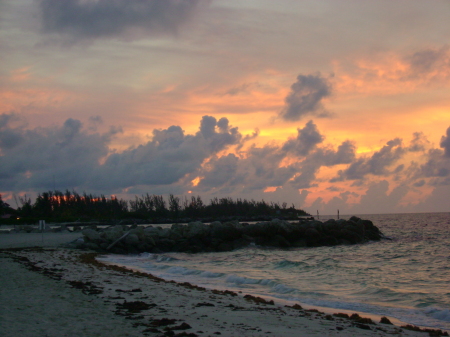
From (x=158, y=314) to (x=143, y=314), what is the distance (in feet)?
0.98

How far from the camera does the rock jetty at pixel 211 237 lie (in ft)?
91.9

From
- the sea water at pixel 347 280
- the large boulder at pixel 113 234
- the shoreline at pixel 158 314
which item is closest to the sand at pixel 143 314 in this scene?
the shoreline at pixel 158 314

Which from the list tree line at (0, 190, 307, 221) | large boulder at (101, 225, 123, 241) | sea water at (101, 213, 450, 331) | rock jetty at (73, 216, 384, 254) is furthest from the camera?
tree line at (0, 190, 307, 221)

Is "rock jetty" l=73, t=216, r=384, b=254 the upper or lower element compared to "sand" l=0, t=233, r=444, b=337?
lower

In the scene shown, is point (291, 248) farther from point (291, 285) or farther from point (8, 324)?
point (8, 324)

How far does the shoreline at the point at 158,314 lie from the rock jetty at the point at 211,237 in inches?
634

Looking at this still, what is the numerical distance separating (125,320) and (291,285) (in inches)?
323

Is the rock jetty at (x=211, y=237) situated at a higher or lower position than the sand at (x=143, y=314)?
lower

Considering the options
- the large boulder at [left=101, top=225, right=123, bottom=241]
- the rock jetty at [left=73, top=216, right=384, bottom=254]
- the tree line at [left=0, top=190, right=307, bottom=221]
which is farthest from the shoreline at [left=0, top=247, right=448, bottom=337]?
the tree line at [left=0, top=190, right=307, bottom=221]

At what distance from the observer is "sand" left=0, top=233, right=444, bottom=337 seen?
6574 mm

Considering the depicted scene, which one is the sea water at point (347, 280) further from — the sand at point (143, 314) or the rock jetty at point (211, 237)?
the rock jetty at point (211, 237)

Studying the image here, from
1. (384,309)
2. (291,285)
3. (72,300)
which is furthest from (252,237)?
(72,300)

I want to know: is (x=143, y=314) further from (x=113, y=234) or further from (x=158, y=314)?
(x=113, y=234)

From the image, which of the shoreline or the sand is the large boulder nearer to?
the shoreline
